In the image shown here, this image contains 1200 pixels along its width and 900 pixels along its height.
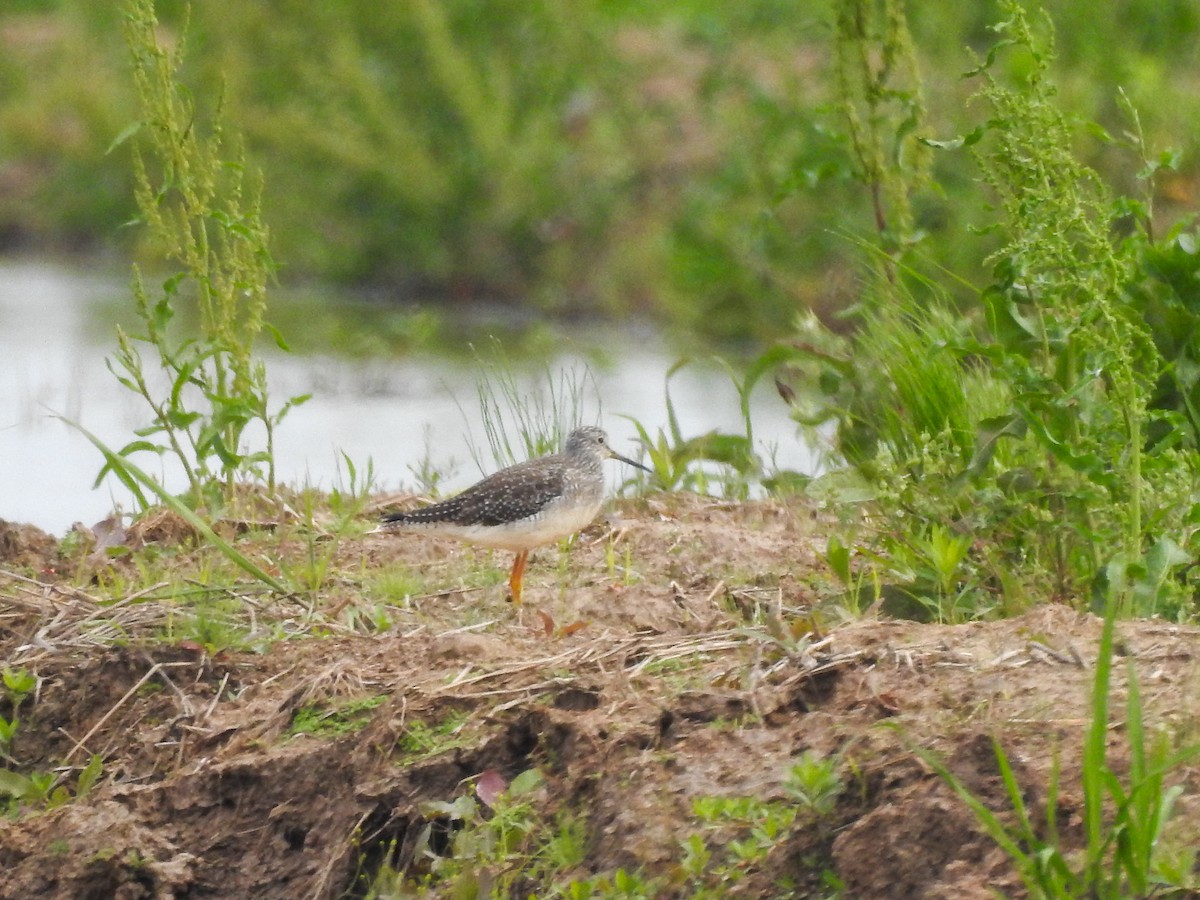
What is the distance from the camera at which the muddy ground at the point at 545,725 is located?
11.2 feet

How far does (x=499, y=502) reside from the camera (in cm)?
532

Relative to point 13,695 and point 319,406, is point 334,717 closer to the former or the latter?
point 13,695

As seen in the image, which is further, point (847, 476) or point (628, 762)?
point (847, 476)

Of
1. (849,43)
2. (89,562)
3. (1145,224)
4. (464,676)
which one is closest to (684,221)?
(849,43)

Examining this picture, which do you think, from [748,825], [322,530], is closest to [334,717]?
[748,825]

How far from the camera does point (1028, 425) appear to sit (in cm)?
454

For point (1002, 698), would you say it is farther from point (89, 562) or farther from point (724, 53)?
point (724, 53)

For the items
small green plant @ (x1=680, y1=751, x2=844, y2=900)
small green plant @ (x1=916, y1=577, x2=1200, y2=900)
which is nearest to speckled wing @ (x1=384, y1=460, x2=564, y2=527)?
small green plant @ (x1=680, y1=751, x2=844, y2=900)

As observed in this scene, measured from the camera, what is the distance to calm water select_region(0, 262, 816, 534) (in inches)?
390

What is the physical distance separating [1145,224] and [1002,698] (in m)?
2.98

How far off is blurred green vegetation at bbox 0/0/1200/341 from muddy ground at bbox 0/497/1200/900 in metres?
10.2

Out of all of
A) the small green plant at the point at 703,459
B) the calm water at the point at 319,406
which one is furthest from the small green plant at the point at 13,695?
the calm water at the point at 319,406

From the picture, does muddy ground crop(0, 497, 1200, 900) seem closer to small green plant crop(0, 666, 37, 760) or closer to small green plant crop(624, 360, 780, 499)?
small green plant crop(0, 666, 37, 760)

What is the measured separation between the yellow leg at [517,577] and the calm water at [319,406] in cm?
382
